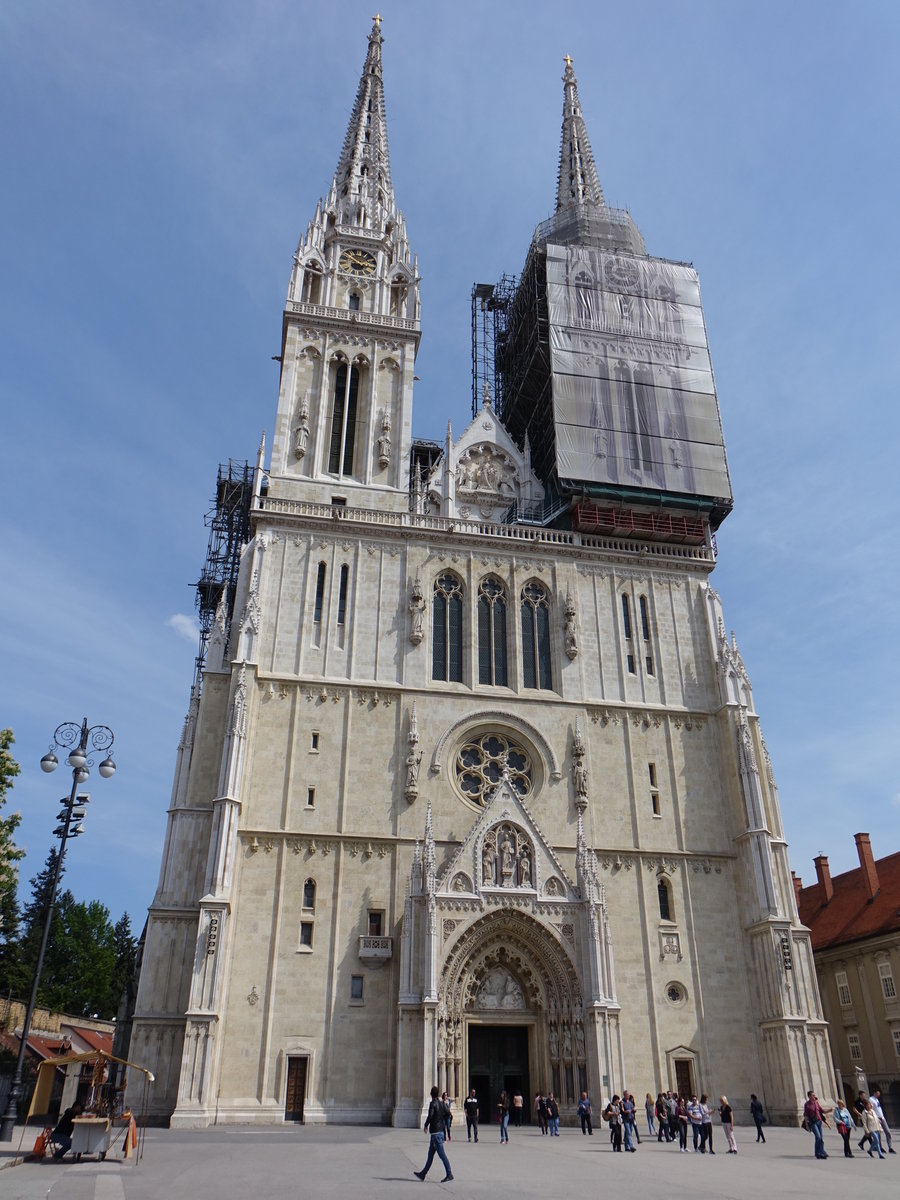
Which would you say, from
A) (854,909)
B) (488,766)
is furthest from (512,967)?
(854,909)

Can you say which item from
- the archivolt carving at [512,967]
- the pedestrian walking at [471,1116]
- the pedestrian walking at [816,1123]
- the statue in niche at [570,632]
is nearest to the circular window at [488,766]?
the statue in niche at [570,632]

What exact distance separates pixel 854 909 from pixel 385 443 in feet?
90.7

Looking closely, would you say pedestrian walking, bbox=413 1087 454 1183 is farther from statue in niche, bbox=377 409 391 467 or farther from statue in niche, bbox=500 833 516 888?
statue in niche, bbox=377 409 391 467

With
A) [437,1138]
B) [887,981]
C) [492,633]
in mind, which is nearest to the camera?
[437,1138]

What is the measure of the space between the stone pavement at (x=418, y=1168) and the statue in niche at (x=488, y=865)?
6952 millimetres

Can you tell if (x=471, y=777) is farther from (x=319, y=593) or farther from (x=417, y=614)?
(x=319, y=593)

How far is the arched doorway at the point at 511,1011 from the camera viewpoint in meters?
25.7

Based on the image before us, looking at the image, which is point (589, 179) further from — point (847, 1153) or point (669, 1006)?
point (847, 1153)

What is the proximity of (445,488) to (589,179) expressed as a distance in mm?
26386

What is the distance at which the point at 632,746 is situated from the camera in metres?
31.2

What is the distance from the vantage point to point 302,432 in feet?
115

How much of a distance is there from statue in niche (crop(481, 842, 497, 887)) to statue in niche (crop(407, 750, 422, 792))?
9.62ft

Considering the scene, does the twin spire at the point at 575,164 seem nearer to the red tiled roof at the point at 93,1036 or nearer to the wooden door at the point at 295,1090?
the wooden door at the point at 295,1090

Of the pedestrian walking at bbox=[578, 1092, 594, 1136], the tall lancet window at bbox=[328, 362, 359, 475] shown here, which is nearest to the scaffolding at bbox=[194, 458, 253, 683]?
the tall lancet window at bbox=[328, 362, 359, 475]
